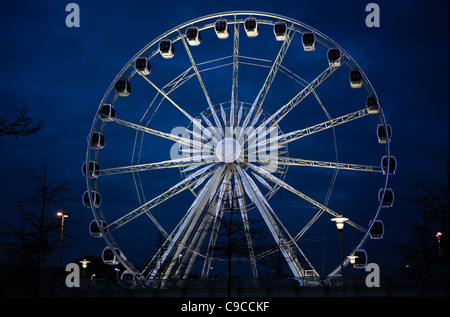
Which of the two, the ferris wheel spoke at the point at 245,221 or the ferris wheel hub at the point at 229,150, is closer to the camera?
the ferris wheel spoke at the point at 245,221

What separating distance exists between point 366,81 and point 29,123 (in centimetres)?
2451

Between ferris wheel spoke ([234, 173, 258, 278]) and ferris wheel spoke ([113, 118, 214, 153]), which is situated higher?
ferris wheel spoke ([113, 118, 214, 153])

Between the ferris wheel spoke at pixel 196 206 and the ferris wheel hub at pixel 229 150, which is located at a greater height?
the ferris wheel hub at pixel 229 150

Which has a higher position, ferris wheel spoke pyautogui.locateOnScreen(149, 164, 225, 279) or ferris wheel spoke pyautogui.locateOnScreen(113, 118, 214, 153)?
ferris wheel spoke pyautogui.locateOnScreen(113, 118, 214, 153)

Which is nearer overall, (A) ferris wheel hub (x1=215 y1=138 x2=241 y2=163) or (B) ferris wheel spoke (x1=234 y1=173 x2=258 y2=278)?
(B) ferris wheel spoke (x1=234 y1=173 x2=258 y2=278)

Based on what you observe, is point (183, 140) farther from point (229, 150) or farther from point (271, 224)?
point (271, 224)

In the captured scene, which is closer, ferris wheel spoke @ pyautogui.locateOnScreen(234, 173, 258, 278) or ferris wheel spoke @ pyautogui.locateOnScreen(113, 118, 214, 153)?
ferris wheel spoke @ pyautogui.locateOnScreen(234, 173, 258, 278)

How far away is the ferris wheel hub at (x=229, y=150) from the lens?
31875 millimetres

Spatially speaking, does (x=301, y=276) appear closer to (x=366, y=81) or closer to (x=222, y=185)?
(x=222, y=185)

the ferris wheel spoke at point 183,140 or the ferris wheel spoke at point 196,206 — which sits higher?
the ferris wheel spoke at point 183,140

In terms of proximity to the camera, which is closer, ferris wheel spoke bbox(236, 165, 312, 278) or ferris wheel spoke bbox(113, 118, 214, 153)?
ferris wheel spoke bbox(236, 165, 312, 278)

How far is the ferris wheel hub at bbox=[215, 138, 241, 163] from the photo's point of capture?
31.9 m

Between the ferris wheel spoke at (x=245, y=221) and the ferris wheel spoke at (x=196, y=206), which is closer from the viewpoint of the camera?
the ferris wheel spoke at (x=245, y=221)

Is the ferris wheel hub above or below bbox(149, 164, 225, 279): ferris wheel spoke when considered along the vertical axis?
above
